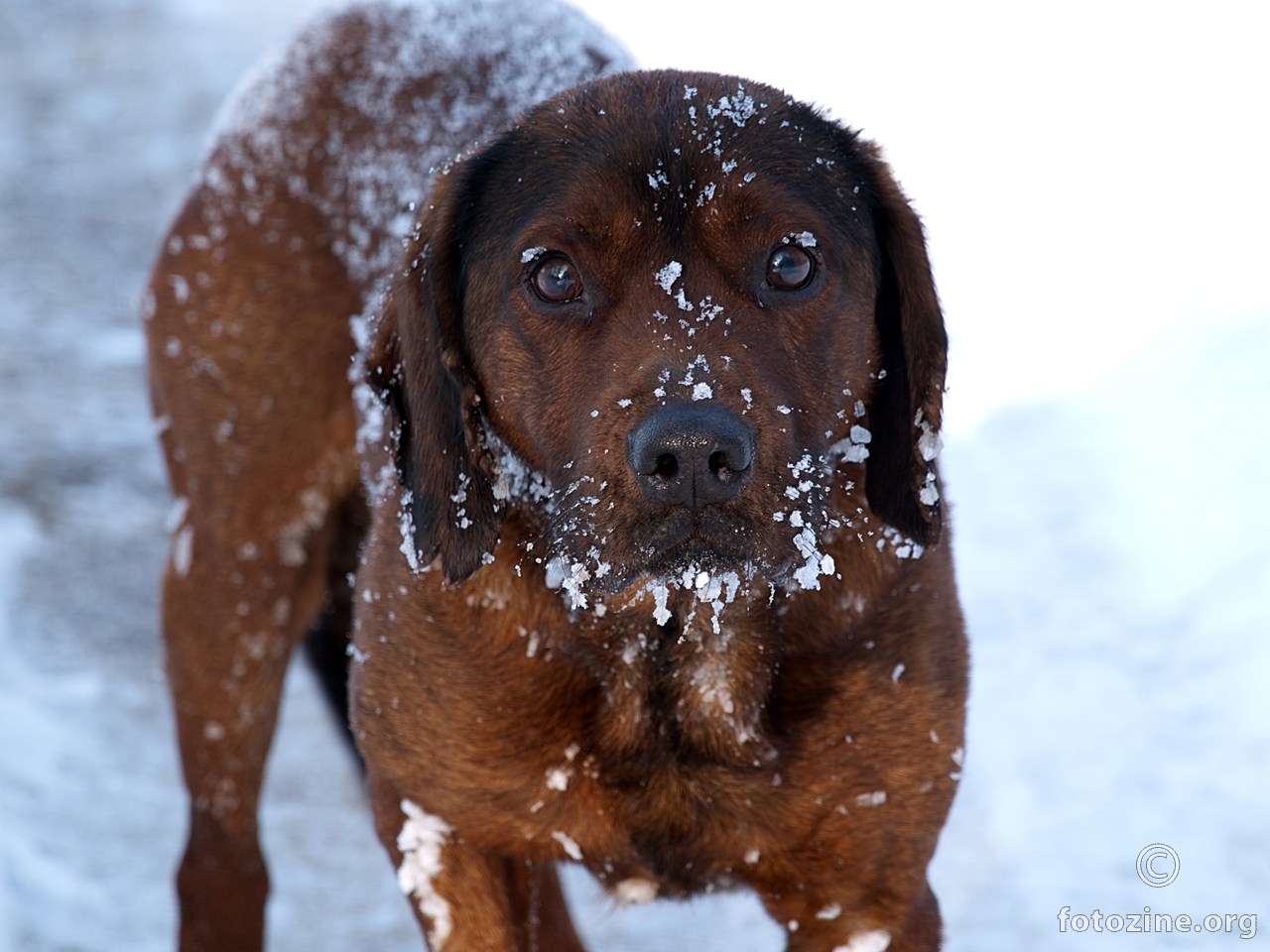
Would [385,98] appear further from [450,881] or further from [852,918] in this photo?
[852,918]


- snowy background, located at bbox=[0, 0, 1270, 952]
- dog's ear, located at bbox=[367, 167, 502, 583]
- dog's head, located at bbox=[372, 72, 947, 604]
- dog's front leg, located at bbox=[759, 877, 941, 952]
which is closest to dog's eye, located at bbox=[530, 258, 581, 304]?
dog's head, located at bbox=[372, 72, 947, 604]

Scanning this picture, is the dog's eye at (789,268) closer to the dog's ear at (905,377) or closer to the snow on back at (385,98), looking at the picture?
the dog's ear at (905,377)

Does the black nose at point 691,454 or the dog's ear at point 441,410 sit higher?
the dog's ear at point 441,410

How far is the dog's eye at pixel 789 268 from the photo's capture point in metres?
3.13

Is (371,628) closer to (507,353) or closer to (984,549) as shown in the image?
(507,353)

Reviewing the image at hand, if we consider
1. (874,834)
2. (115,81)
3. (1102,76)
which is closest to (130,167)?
(115,81)

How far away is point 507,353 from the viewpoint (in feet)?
10.7

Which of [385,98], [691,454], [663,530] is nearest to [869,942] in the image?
[663,530]

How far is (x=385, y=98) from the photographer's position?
456 centimetres

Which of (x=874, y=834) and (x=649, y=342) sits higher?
(x=649, y=342)

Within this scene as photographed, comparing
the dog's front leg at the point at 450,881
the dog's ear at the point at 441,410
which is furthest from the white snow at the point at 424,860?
the dog's ear at the point at 441,410

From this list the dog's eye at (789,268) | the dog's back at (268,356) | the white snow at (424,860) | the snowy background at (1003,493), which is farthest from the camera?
the snowy background at (1003,493)

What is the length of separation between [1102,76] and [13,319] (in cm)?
570

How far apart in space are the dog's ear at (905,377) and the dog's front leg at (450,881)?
1079 mm
